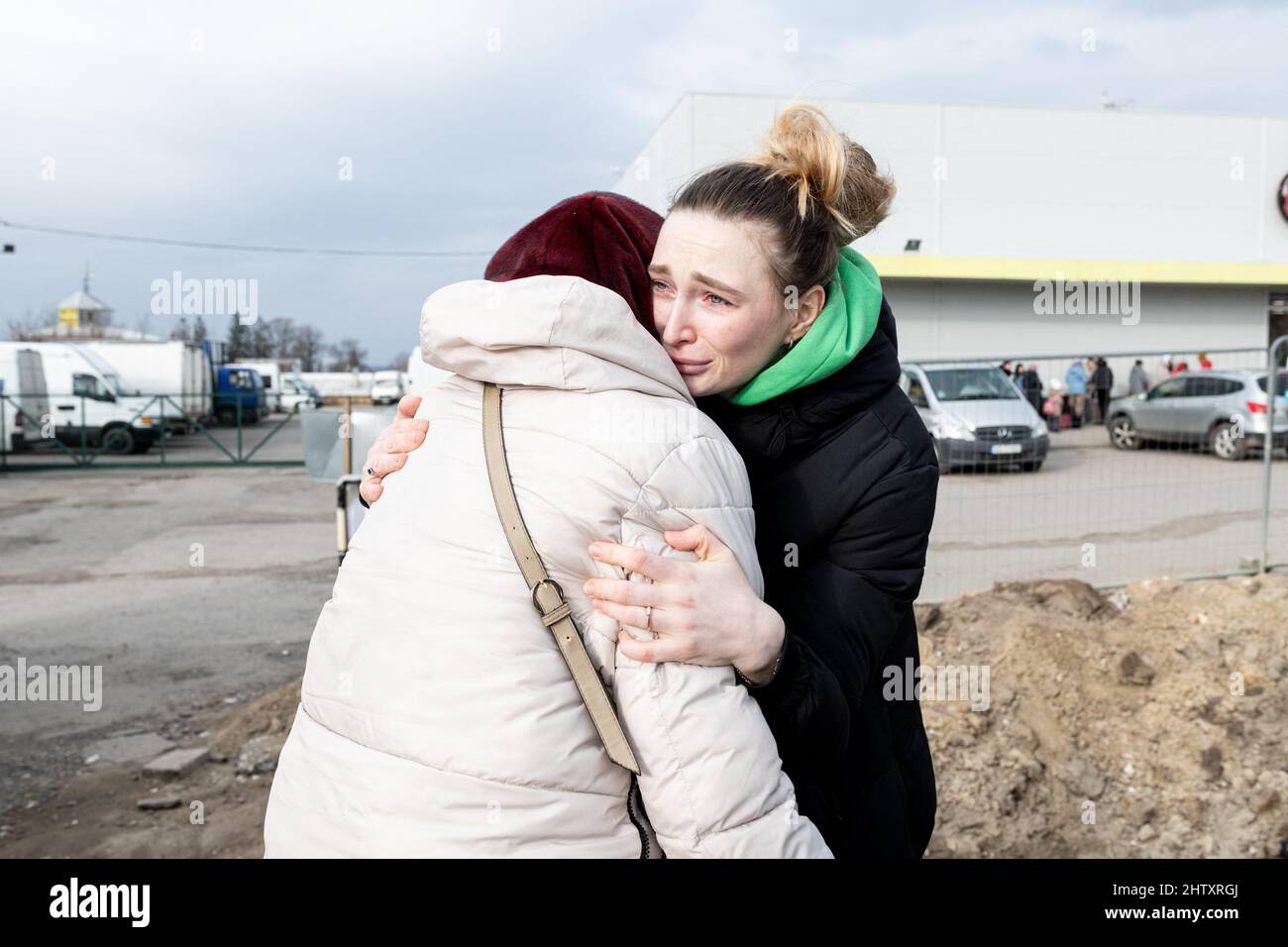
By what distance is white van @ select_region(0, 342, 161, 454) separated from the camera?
22.0 meters

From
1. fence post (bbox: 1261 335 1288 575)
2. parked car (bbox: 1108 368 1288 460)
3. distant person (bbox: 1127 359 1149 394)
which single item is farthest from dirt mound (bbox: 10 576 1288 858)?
distant person (bbox: 1127 359 1149 394)

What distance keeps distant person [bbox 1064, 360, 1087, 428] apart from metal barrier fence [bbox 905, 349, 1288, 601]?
0.12 ft

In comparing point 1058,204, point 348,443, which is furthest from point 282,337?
point 348,443

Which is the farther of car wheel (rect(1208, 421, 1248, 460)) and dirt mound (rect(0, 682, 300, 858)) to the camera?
car wheel (rect(1208, 421, 1248, 460))

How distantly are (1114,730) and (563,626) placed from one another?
4316mm

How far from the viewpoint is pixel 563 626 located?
135 centimetres

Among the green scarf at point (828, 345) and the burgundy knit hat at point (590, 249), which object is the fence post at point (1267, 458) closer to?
the green scarf at point (828, 345)

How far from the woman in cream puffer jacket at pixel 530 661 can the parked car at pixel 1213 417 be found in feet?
20.3

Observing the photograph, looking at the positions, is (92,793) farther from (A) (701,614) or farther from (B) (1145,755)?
(B) (1145,755)

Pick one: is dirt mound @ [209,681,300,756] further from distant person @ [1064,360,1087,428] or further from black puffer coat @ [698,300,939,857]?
distant person @ [1064,360,1087,428]

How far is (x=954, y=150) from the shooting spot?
25.3m

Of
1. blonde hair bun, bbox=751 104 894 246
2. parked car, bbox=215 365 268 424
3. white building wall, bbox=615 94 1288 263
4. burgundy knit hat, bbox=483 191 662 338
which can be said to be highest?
white building wall, bbox=615 94 1288 263

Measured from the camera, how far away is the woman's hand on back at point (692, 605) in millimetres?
1360

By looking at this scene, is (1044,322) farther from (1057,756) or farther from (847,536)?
(847,536)
